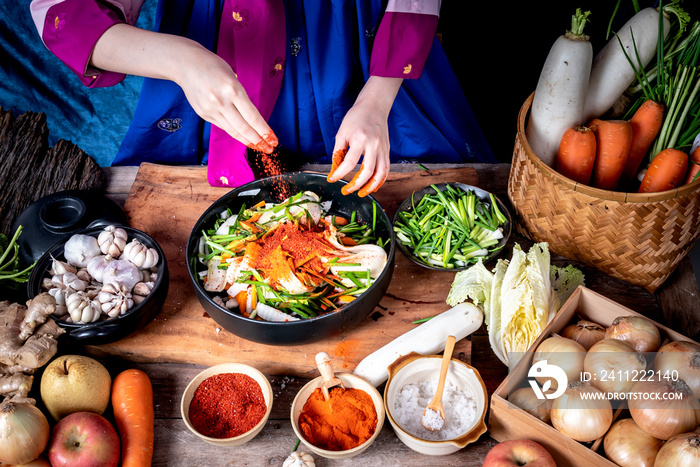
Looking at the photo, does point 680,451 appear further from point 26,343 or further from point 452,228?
point 26,343

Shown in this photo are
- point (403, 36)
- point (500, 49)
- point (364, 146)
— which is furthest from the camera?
point (500, 49)

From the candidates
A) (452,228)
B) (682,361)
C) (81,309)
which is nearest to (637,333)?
(682,361)

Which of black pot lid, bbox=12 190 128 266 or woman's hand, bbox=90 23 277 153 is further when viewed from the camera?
black pot lid, bbox=12 190 128 266

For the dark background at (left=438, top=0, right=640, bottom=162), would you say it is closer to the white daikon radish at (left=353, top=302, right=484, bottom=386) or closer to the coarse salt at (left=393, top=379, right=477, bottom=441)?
the white daikon radish at (left=353, top=302, right=484, bottom=386)

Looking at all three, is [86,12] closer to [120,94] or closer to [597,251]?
[120,94]

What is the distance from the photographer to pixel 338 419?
142cm

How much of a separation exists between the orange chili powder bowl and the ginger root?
0.71 metres

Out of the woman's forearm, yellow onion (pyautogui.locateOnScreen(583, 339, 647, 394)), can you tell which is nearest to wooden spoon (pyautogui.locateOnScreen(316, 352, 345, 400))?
yellow onion (pyautogui.locateOnScreen(583, 339, 647, 394))

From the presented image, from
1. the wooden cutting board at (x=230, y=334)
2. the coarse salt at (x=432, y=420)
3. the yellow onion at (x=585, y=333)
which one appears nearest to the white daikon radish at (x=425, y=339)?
the wooden cutting board at (x=230, y=334)

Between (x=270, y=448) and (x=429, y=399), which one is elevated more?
(x=429, y=399)

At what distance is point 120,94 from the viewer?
310 centimetres

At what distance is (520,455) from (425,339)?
0.43 m

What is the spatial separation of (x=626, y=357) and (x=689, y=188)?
56cm

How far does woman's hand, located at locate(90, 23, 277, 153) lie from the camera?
153cm
